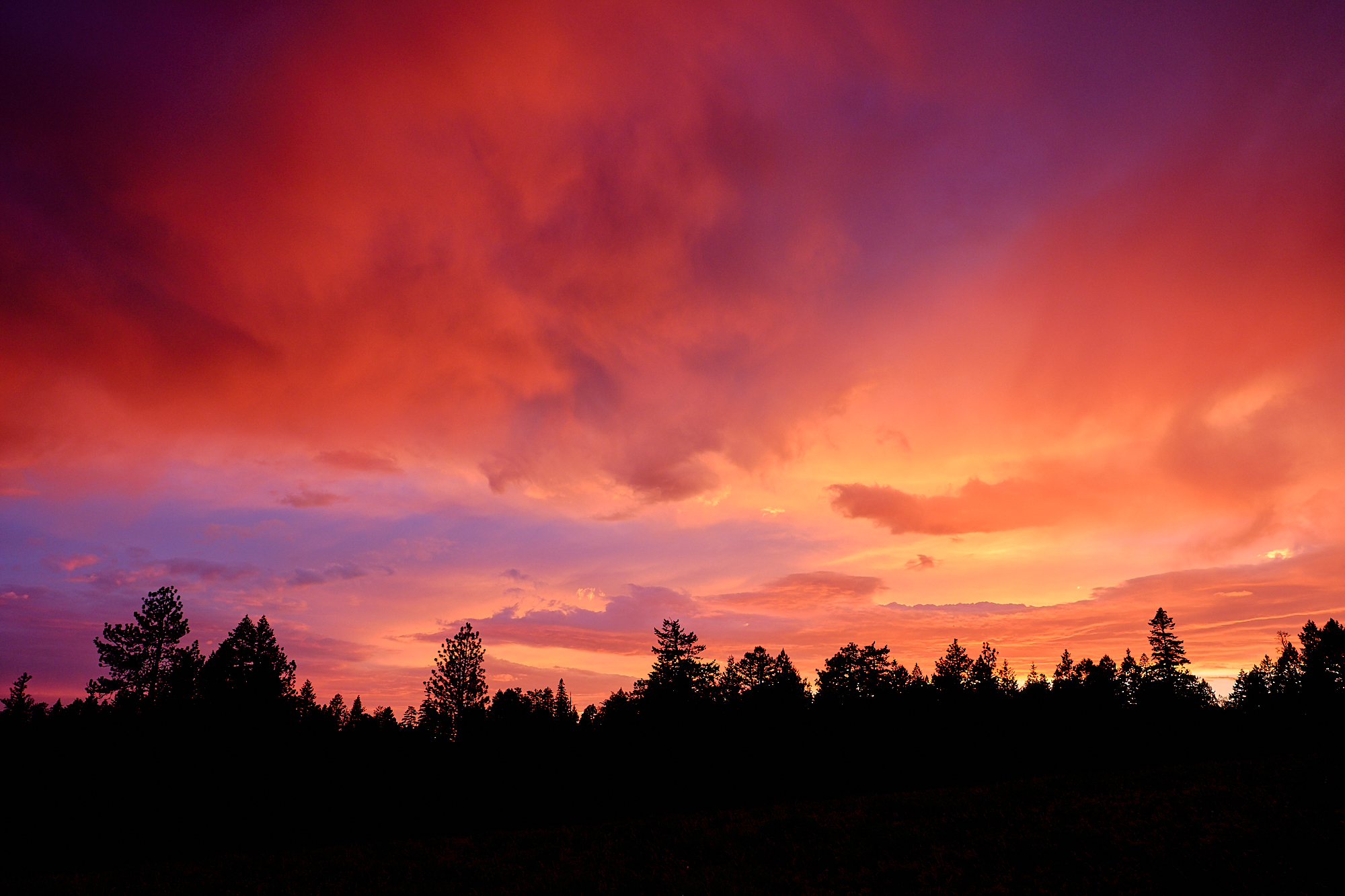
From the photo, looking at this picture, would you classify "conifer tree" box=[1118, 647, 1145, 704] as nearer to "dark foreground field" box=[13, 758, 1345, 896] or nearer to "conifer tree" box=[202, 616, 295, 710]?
"dark foreground field" box=[13, 758, 1345, 896]

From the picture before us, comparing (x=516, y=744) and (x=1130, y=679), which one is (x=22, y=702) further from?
(x=1130, y=679)

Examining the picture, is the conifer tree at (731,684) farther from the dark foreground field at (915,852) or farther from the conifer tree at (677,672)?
the dark foreground field at (915,852)

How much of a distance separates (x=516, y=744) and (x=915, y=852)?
150 ft

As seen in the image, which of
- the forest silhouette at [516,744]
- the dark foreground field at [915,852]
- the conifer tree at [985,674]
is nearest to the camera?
the dark foreground field at [915,852]

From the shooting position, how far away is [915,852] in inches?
666

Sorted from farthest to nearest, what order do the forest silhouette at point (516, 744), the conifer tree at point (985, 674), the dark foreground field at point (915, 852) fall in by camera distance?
the conifer tree at point (985, 674)
the forest silhouette at point (516, 744)
the dark foreground field at point (915, 852)

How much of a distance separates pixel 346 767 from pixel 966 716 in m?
60.4

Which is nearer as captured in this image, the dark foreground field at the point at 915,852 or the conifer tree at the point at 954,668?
the dark foreground field at the point at 915,852

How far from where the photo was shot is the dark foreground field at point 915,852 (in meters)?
13.2

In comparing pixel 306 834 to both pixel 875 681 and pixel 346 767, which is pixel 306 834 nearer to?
pixel 346 767

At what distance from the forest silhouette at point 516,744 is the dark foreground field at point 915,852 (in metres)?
16.5

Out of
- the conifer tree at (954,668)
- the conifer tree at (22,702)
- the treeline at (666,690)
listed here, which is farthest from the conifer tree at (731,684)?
the conifer tree at (22,702)

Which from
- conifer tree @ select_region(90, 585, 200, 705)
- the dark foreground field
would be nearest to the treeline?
conifer tree @ select_region(90, 585, 200, 705)

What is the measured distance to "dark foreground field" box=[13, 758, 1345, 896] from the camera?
13211 millimetres
